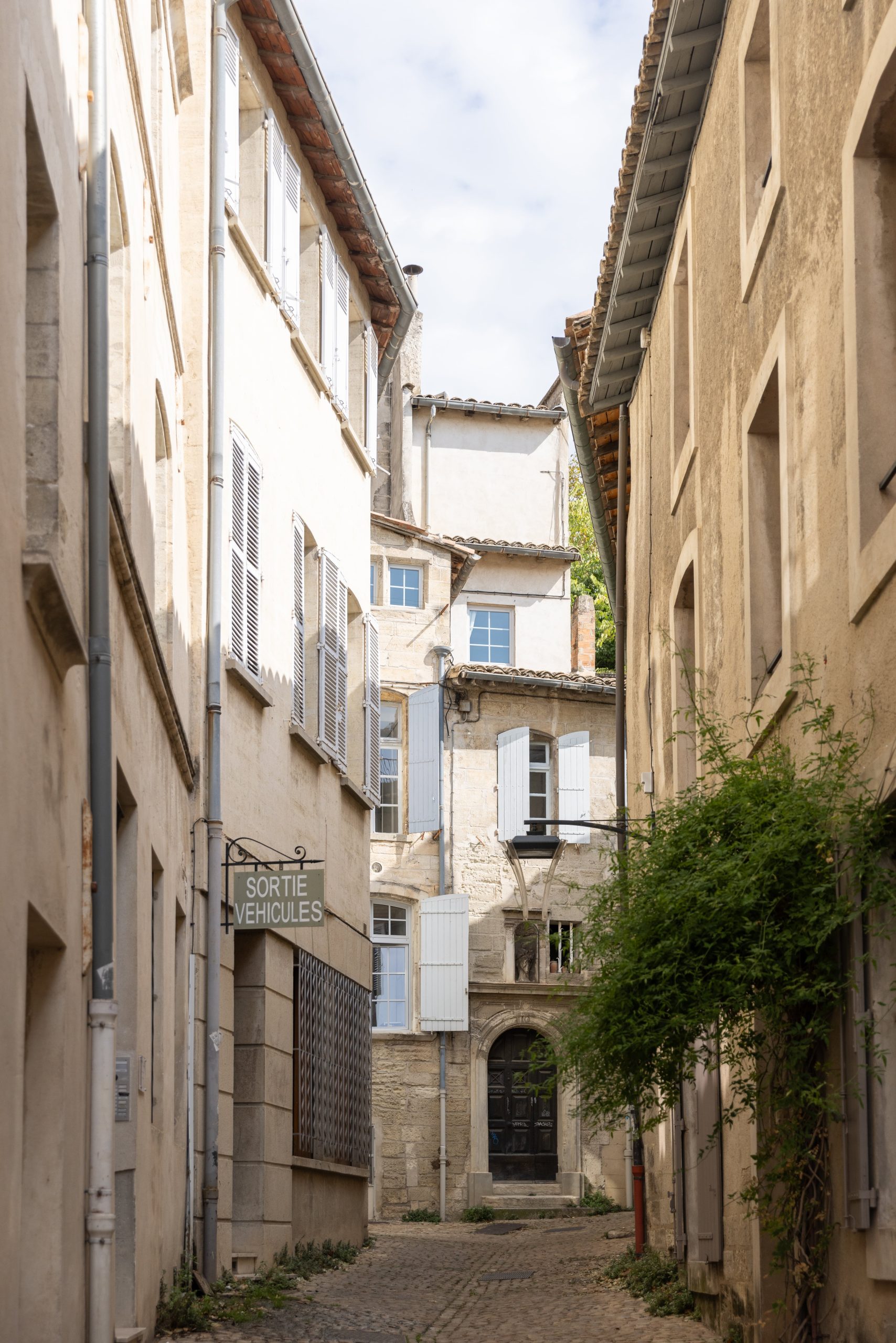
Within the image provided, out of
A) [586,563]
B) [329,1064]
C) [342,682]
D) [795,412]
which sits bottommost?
[329,1064]

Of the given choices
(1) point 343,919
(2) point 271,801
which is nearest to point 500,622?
(1) point 343,919

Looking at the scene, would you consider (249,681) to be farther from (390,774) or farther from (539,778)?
(539,778)

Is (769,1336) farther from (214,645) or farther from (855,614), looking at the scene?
(214,645)

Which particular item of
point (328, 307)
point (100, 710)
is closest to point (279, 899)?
point (100, 710)

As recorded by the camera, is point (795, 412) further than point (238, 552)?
No

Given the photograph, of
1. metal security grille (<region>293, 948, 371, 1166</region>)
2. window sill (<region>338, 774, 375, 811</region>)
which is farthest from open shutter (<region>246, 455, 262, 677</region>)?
window sill (<region>338, 774, 375, 811</region>)

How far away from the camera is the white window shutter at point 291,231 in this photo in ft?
50.0

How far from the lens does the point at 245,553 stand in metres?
13.4

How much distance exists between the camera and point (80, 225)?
6750 millimetres

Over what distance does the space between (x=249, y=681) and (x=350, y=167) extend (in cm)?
593

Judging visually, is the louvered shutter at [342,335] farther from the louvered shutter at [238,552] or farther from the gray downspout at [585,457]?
the louvered shutter at [238,552]

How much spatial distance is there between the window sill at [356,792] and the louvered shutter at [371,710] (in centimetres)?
8

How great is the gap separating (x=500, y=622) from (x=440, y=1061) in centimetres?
832

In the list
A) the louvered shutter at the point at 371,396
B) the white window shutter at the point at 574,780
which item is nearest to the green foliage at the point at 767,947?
the louvered shutter at the point at 371,396
